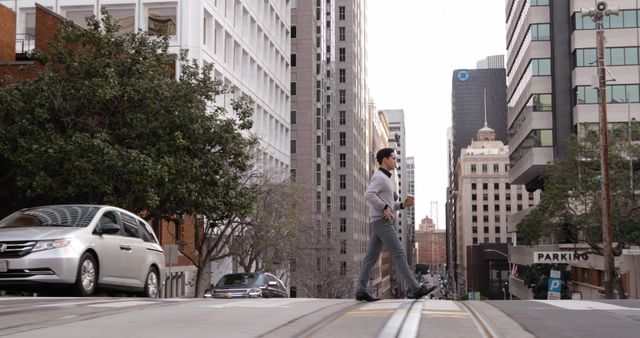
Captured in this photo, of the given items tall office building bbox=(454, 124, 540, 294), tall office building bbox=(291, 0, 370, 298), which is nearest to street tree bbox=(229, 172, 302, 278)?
tall office building bbox=(291, 0, 370, 298)

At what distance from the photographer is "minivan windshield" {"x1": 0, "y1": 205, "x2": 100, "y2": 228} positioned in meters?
12.6

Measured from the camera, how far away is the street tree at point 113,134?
76.8ft

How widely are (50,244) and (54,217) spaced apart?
1.01 m

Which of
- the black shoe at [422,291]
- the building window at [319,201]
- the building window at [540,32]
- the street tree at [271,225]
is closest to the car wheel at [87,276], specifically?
the black shoe at [422,291]

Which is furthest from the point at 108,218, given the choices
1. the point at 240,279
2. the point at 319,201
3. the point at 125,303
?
the point at 319,201

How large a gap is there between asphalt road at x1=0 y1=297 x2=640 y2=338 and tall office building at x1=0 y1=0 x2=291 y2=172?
19.7 metres

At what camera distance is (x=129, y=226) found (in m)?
13.8

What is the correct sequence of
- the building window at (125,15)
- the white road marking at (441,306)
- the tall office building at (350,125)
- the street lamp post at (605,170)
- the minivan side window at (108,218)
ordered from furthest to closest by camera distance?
the tall office building at (350,125) < the building window at (125,15) < the street lamp post at (605,170) < the minivan side window at (108,218) < the white road marking at (441,306)

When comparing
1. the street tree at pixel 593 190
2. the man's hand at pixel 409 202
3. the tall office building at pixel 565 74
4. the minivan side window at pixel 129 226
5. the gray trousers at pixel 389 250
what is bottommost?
the gray trousers at pixel 389 250

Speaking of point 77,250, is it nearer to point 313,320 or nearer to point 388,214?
point 388,214

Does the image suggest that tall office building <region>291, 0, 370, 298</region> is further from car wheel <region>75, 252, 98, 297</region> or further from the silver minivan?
car wheel <region>75, 252, 98, 297</region>

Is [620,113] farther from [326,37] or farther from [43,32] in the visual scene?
[326,37]

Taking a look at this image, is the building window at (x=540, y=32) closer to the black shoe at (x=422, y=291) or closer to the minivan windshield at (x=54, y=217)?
the minivan windshield at (x=54, y=217)

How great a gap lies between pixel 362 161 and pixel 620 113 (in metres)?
81.4
